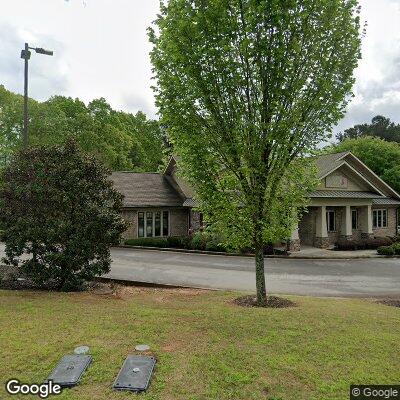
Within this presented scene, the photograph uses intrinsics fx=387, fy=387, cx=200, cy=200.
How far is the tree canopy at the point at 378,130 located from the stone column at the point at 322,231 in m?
53.1

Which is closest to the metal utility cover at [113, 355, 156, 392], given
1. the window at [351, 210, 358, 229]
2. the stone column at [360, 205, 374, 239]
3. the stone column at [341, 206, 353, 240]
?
the stone column at [341, 206, 353, 240]

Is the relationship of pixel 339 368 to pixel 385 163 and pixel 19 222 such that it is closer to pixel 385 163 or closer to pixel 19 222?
pixel 19 222

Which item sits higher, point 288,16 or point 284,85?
point 288,16

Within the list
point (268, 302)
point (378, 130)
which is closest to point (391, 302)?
point (268, 302)

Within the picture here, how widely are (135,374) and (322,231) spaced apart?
81.5ft

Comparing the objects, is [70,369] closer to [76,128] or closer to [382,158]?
[76,128]

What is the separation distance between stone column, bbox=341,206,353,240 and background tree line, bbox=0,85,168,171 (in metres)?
15.8

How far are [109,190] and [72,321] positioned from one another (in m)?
6.18

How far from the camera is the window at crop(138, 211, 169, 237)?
106ft

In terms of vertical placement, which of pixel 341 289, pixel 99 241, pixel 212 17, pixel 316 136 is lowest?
pixel 341 289

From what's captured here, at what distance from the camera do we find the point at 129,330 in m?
7.79

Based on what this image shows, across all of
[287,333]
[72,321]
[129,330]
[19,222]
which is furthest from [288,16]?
[19,222]

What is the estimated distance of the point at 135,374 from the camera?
5867 millimetres

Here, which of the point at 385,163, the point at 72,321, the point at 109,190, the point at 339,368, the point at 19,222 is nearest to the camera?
the point at 339,368
